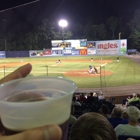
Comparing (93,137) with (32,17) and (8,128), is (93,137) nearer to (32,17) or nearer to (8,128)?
(8,128)

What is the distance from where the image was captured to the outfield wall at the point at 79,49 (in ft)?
140

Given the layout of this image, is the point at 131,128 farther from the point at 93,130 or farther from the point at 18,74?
the point at 18,74

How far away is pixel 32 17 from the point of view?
5288cm

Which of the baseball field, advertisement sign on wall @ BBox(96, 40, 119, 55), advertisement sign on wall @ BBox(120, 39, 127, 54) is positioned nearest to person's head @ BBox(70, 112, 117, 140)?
the baseball field

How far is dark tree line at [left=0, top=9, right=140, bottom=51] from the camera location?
48.2 meters

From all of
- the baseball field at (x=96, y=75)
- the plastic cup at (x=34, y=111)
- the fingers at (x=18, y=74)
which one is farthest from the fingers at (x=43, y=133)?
the baseball field at (x=96, y=75)

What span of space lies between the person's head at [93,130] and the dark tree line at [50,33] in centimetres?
4725

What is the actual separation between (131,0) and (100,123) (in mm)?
65280

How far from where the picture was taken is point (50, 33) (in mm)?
53750

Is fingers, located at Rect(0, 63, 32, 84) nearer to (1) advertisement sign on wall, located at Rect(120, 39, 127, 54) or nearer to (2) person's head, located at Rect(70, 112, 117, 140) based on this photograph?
(2) person's head, located at Rect(70, 112, 117, 140)

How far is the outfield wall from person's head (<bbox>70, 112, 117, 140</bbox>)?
137ft

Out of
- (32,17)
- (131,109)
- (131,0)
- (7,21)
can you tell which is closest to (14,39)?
(7,21)

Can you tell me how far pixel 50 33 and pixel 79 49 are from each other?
46.3 feet

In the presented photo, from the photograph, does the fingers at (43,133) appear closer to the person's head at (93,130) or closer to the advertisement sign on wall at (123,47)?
the person's head at (93,130)
